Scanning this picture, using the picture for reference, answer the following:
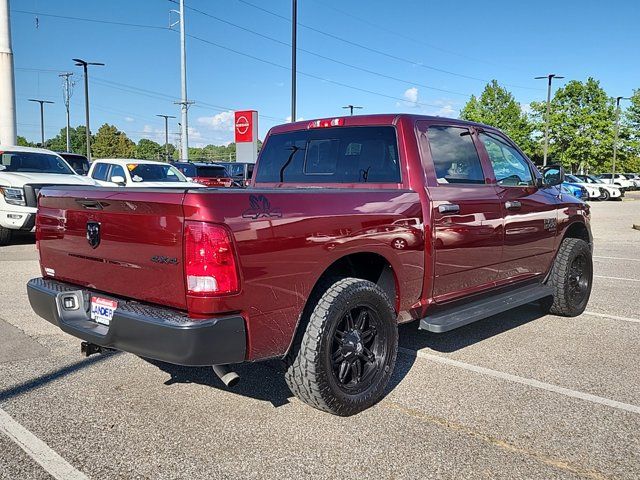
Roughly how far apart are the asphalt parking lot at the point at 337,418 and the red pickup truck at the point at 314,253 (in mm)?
360

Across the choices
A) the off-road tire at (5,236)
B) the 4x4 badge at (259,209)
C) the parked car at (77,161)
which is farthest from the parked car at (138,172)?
the 4x4 badge at (259,209)

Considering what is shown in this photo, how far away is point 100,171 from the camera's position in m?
13.9

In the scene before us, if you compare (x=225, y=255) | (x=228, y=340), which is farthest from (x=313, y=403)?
(x=225, y=255)

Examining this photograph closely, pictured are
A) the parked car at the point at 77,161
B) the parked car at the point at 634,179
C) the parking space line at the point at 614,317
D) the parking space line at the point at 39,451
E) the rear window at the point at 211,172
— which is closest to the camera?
the parking space line at the point at 39,451

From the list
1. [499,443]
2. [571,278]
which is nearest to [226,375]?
[499,443]

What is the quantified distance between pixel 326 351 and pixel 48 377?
211 centimetres

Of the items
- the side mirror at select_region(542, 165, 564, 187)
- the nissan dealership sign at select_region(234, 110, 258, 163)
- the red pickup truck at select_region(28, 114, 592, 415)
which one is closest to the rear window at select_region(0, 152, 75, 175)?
the nissan dealership sign at select_region(234, 110, 258, 163)

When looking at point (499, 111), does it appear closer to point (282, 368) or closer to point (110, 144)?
point (282, 368)

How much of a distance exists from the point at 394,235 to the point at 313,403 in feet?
3.83

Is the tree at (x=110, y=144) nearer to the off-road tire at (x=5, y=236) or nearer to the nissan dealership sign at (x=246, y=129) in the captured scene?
the nissan dealership sign at (x=246, y=129)

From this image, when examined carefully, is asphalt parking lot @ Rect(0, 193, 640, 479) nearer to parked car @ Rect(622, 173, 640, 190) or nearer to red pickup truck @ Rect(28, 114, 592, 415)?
red pickup truck @ Rect(28, 114, 592, 415)

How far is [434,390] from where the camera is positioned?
3812 millimetres

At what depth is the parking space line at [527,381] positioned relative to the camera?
360 centimetres

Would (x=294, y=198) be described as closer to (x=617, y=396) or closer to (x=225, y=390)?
(x=225, y=390)
